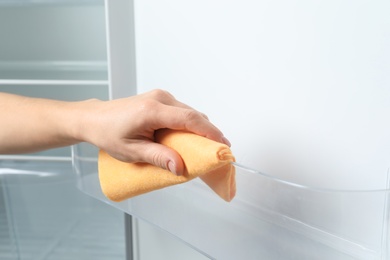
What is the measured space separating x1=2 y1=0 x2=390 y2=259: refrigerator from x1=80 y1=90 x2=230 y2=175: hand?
0.37ft

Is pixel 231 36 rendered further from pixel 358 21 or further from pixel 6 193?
pixel 6 193

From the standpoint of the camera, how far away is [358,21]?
59 centimetres

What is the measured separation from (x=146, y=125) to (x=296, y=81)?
0.27m

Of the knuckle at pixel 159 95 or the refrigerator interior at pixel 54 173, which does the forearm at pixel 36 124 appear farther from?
the refrigerator interior at pixel 54 173

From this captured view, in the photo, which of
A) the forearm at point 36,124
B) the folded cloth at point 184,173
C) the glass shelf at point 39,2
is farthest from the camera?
the glass shelf at point 39,2

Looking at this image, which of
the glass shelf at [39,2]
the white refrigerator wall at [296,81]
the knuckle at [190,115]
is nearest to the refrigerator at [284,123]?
the white refrigerator wall at [296,81]

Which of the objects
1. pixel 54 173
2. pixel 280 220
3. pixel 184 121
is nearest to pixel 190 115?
pixel 184 121

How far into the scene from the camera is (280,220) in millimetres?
602

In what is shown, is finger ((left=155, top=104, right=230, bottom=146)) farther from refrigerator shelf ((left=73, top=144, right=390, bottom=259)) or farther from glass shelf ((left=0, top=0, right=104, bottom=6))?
glass shelf ((left=0, top=0, right=104, bottom=6))

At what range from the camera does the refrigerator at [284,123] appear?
0.57 metres

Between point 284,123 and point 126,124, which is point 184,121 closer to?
point 126,124

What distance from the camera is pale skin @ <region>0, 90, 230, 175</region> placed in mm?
566

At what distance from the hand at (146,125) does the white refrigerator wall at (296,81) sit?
170mm

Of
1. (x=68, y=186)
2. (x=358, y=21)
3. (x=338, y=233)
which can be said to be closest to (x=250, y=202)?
(x=338, y=233)
